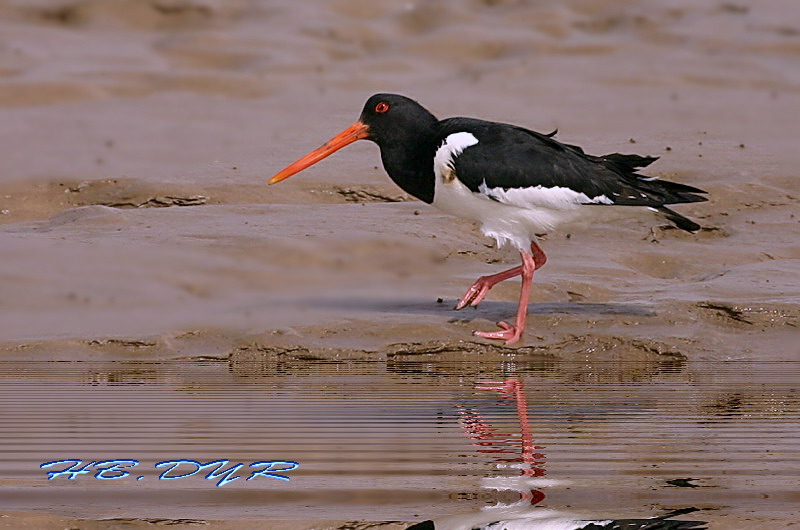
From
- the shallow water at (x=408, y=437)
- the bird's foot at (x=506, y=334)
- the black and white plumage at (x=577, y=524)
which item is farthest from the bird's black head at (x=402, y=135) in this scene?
the black and white plumage at (x=577, y=524)

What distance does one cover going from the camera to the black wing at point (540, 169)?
799cm

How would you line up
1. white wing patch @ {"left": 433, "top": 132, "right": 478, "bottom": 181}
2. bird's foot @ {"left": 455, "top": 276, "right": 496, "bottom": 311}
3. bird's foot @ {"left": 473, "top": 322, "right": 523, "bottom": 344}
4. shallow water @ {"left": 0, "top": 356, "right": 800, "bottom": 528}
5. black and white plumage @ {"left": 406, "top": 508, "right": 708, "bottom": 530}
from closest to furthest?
black and white plumage @ {"left": 406, "top": 508, "right": 708, "bottom": 530} < shallow water @ {"left": 0, "top": 356, "right": 800, "bottom": 528} < bird's foot @ {"left": 473, "top": 322, "right": 523, "bottom": 344} < white wing patch @ {"left": 433, "top": 132, "right": 478, "bottom": 181} < bird's foot @ {"left": 455, "top": 276, "right": 496, "bottom": 311}

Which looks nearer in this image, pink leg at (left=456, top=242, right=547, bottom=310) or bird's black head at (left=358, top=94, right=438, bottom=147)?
pink leg at (left=456, top=242, right=547, bottom=310)

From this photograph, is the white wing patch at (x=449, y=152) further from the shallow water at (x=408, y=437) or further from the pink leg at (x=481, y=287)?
the shallow water at (x=408, y=437)

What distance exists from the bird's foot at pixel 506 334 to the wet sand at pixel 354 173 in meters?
0.05

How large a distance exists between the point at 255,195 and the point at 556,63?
6.04 metres

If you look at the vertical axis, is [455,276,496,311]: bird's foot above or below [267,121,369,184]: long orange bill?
below

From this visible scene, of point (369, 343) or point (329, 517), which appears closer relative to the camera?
point (329, 517)

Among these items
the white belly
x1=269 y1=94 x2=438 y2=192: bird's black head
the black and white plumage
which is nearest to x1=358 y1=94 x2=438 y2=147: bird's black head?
x1=269 y1=94 x2=438 y2=192: bird's black head

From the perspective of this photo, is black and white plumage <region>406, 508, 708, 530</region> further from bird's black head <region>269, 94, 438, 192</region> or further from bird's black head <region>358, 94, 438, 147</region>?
bird's black head <region>358, 94, 438, 147</region>

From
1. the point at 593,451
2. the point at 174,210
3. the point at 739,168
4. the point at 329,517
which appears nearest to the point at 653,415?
the point at 593,451

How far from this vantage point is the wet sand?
25.0 ft

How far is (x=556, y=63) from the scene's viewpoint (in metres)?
16.3

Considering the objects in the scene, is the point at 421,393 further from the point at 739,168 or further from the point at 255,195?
the point at 739,168
